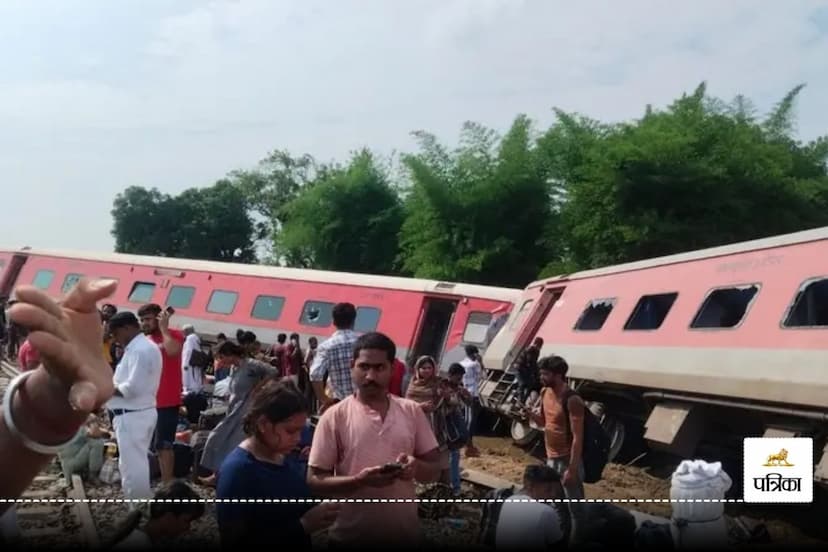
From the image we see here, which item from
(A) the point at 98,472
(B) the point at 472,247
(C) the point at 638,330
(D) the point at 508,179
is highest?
(D) the point at 508,179

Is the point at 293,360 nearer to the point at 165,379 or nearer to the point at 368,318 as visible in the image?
the point at 368,318

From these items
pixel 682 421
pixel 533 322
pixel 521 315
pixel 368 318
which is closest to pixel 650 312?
pixel 682 421

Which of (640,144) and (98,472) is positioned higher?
(640,144)

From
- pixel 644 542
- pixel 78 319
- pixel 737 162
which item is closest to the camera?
pixel 78 319

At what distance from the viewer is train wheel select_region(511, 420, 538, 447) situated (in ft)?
38.7

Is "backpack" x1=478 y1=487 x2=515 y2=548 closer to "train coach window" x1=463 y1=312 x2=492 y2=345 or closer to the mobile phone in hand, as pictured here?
the mobile phone in hand

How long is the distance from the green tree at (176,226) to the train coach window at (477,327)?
31.9 metres

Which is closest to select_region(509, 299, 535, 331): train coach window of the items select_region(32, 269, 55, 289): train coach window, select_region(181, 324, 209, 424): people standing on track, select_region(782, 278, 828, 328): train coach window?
select_region(181, 324, 209, 424): people standing on track

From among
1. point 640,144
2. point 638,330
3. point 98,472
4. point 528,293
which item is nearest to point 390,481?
point 98,472

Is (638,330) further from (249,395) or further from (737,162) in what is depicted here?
(737,162)

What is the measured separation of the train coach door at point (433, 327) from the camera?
15516 millimetres

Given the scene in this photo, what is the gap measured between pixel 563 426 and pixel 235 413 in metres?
2.51

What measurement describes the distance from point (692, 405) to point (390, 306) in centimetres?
815

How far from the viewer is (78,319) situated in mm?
1933
